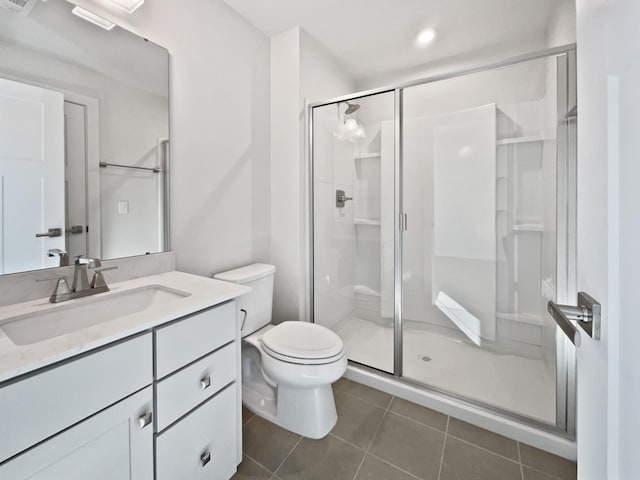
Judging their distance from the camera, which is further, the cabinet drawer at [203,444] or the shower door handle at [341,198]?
the shower door handle at [341,198]

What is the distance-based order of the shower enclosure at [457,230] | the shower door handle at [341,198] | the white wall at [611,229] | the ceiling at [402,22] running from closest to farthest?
the white wall at [611,229], the shower enclosure at [457,230], the ceiling at [402,22], the shower door handle at [341,198]

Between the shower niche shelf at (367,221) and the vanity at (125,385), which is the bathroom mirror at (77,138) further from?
the shower niche shelf at (367,221)

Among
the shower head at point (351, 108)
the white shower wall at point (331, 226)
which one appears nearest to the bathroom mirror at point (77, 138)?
the white shower wall at point (331, 226)

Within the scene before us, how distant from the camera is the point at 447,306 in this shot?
226 centimetres

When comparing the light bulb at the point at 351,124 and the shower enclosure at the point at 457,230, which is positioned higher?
the light bulb at the point at 351,124

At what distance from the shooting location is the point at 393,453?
4.44 feet

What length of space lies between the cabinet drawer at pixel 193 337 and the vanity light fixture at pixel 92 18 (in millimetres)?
1358

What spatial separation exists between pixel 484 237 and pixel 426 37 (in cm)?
161

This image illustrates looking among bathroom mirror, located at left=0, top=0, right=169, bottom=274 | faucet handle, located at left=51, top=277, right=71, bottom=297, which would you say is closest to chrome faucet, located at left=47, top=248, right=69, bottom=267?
bathroom mirror, located at left=0, top=0, right=169, bottom=274

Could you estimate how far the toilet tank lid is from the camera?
5.36 feet

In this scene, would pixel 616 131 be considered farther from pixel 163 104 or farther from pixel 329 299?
pixel 329 299

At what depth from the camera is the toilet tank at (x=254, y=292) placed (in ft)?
5.48

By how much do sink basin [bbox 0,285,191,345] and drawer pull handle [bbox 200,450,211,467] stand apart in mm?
600

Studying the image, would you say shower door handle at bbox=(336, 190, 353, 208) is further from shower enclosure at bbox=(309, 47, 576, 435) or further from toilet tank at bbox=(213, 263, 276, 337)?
toilet tank at bbox=(213, 263, 276, 337)
